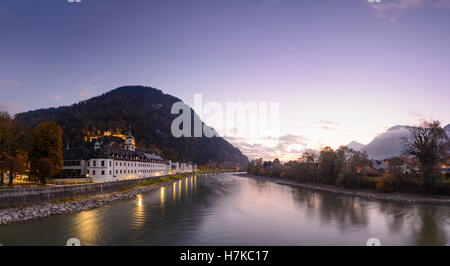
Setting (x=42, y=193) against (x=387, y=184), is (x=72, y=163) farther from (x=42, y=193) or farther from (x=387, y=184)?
(x=387, y=184)

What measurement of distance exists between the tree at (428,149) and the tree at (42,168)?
2222 inches

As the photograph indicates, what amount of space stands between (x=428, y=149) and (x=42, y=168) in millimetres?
59224

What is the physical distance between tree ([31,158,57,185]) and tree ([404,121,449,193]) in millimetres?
56442

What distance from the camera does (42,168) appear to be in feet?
121

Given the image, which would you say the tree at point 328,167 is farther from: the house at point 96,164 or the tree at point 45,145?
the tree at point 45,145

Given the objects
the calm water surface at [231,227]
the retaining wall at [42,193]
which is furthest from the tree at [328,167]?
the retaining wall at [42,193]

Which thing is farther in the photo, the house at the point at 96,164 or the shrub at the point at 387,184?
the house at the point at 96,164

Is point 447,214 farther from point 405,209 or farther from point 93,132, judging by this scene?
point 93,132

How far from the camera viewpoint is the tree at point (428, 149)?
1553 inches

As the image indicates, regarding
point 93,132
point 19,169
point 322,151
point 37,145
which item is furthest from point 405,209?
point 93,132

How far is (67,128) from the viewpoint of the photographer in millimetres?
147875

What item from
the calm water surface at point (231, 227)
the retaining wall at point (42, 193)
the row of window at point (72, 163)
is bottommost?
the calm water surface at point (231, 227)

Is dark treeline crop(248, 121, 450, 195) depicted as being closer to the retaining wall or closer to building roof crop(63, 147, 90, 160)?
the retaining wall
